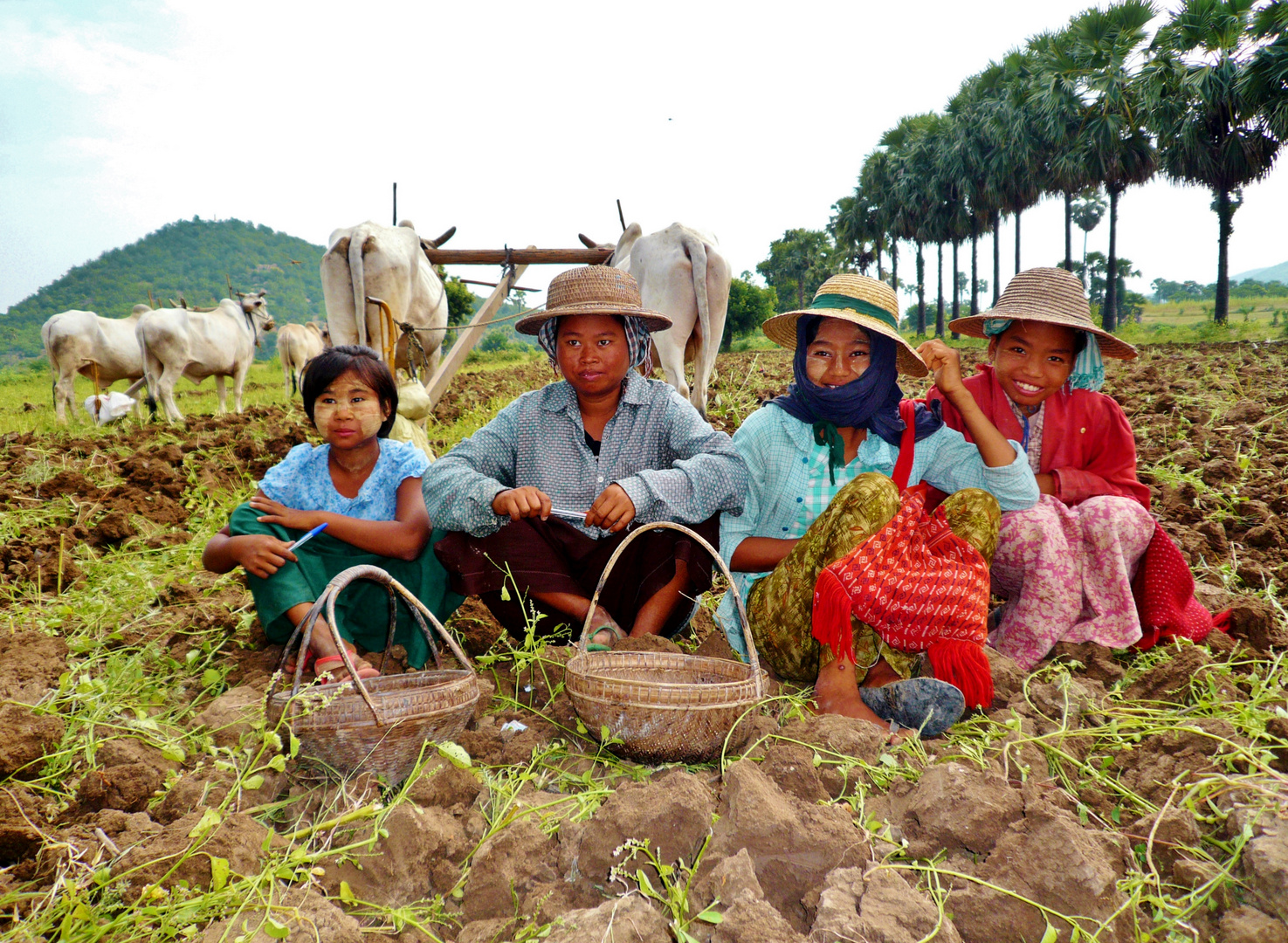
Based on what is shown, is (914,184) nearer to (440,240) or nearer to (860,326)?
(440,240)

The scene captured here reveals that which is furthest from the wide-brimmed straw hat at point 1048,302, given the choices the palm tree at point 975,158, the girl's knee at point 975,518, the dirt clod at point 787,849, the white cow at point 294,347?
the palm tree at point 975,158

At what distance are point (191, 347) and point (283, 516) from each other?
36.0ft

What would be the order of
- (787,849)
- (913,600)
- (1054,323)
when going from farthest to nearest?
1. (1054,323)
2. (913,600)
3. (787,849)

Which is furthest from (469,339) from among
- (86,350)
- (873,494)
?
(86,350)

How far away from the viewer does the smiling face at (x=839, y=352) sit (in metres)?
2.46

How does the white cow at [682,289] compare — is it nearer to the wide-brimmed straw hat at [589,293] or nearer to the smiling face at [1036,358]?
the wide-brimmed straw hat at [589,293]

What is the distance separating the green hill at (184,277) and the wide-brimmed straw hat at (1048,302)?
56.2 meters

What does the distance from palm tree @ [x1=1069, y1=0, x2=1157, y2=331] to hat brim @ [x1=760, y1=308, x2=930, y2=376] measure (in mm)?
21086

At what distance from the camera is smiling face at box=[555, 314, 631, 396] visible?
259cm

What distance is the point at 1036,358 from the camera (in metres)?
2.62

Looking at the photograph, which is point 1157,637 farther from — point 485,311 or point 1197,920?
point 485,311

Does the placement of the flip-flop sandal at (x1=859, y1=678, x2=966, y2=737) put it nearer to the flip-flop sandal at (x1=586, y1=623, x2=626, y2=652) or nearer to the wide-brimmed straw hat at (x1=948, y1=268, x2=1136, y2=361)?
the flip-flop sandal at (x1=586, y1=623, x2=626, y2=652)

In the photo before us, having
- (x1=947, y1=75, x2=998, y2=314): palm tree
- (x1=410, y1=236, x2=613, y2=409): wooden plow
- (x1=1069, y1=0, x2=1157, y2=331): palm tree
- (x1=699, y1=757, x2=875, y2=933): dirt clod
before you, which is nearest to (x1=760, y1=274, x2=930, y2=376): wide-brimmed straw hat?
(x1=699, y1=757, x2=875, y2=933): dirt clod

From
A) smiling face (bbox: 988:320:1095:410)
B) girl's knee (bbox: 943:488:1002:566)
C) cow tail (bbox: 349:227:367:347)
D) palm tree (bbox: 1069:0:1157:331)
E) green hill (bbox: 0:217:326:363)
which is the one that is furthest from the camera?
Result: green hill (bbox: 0:217:326:363)
